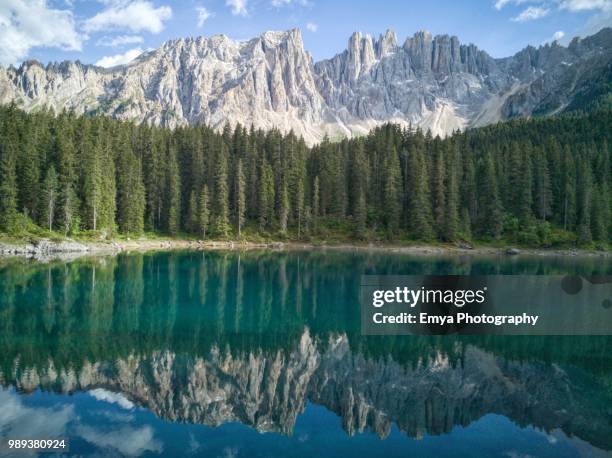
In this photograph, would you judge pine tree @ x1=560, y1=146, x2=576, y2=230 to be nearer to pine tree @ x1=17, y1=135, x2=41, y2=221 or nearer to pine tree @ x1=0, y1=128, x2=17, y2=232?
pine tree @ x1=17, y1=135, x2=41, y2=221

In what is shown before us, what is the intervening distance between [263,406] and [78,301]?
850 inches

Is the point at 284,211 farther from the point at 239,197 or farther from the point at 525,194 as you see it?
the point at 525,194

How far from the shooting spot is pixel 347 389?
59.4ft

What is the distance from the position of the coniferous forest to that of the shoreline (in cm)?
316

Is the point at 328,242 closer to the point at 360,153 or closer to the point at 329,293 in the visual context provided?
the point at 360,153

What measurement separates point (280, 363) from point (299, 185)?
7622cm

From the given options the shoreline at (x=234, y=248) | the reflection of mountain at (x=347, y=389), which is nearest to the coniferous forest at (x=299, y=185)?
the shoreline at (x=234, y=248)

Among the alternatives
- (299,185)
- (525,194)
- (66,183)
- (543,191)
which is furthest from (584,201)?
(66,183)

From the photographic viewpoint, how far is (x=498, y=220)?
294 feet

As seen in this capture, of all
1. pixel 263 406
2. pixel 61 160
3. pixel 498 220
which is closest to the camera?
pixel 263 406

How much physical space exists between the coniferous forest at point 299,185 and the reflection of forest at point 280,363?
48312 mm

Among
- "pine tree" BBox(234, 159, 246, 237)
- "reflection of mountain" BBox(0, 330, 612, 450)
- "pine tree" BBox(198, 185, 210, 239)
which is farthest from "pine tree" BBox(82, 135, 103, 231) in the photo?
"reflection of mountain" BBox(0, 330, 612, 450)

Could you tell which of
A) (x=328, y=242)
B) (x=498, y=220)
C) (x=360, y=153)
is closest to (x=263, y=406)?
(x=328, y=242)

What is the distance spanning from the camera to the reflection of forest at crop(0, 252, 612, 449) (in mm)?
16062
